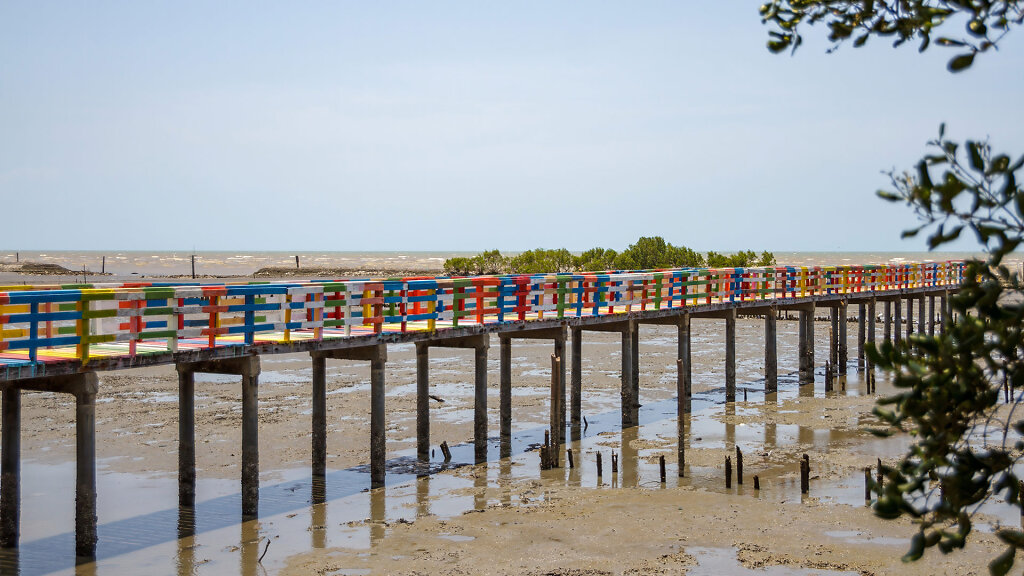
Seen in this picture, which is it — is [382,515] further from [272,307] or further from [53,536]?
[53,536]

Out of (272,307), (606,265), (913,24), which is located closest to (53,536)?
(272,307)

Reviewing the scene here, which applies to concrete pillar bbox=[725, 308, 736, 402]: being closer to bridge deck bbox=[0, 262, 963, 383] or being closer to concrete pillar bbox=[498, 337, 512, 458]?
bridge deck bbox=[0, 262, 963, 383]

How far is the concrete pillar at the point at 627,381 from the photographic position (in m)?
22.5

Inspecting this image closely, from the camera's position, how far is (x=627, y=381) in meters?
22.5

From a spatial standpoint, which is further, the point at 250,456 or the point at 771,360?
the point at 771,360

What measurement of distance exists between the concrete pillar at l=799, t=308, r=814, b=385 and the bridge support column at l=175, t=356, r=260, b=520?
1883 centimetres

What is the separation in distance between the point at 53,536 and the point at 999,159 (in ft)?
43.3

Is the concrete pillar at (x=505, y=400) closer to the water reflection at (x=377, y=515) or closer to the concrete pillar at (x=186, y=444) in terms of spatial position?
the water reflection at (x=377, y=515)

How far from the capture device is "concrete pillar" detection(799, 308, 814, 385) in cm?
2994

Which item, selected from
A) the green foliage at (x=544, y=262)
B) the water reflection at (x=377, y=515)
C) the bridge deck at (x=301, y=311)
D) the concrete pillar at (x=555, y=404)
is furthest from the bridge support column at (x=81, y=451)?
the green foliage at (x=544, y=262)

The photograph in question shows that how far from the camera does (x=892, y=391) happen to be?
27328 mm

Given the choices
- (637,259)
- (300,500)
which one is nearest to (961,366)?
(300,500)

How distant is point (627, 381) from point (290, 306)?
29.4ft

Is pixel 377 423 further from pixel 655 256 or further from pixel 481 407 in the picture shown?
pixel 655 256
